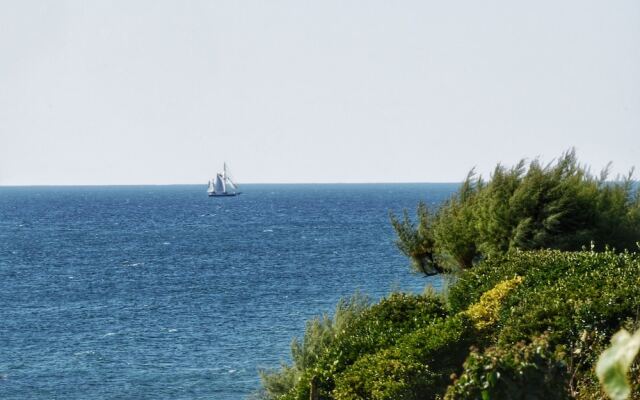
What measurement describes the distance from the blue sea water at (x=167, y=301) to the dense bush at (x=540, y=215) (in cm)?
1247

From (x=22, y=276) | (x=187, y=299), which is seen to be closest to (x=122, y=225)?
(x=22, y=276)

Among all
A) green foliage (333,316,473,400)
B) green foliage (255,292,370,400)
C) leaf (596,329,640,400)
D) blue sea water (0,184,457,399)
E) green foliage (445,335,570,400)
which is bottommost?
blue sea water (0,184,457,399)

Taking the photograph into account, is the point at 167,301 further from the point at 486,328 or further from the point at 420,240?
the point at 486,328

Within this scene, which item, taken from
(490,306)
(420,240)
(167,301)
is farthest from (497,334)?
(167,301)

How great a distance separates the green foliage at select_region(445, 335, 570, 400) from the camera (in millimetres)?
7930

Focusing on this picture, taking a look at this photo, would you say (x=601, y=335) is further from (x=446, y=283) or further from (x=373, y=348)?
(x=446, y=283)

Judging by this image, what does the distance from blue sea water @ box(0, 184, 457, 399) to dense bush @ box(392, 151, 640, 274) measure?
40.9 ft

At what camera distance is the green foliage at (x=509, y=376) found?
7.93 meters

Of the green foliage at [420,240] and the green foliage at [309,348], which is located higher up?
the green foliage at [420,240]

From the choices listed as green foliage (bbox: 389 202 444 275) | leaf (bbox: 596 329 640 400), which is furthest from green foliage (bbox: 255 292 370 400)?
leaf (bbox: 596 329 640 400)

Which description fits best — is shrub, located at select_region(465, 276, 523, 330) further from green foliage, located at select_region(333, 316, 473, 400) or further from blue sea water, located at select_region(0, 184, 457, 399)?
blue sea water, located at select_region(0, 184, 457, 399)

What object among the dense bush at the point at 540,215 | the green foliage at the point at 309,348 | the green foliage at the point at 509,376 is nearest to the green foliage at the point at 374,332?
the green foliage at the point at 309,348

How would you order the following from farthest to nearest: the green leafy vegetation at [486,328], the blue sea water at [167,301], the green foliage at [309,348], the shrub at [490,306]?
the blue sea water at [167,301], the green foliage at [309,348], the shrub at [490,306], the green leafy vegetation at [486,328]

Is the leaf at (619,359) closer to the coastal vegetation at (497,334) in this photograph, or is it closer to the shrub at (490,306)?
the coastal vegetation at (497,334)
